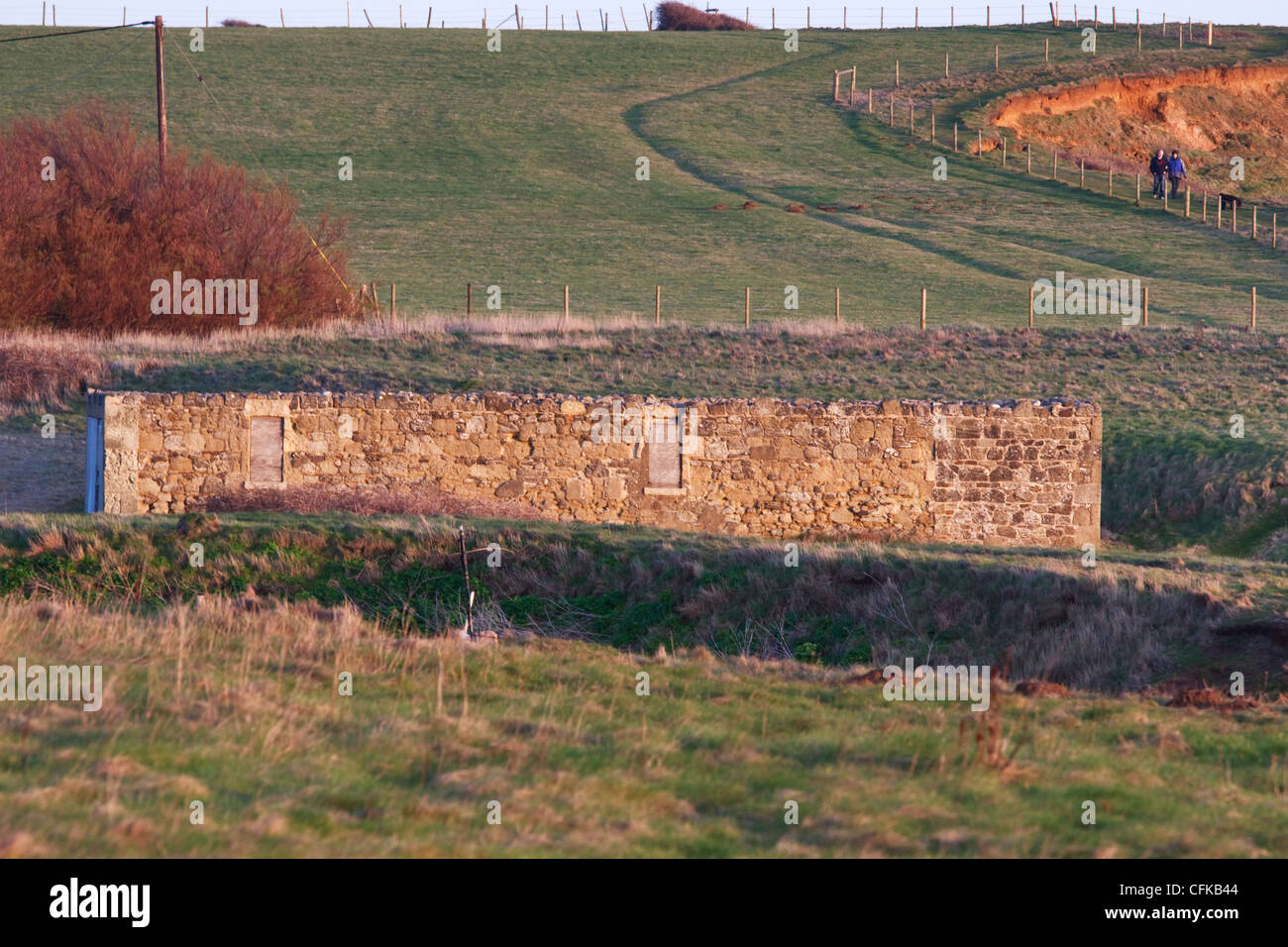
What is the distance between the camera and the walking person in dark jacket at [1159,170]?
55.3 meters

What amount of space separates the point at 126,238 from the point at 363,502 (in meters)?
18.0

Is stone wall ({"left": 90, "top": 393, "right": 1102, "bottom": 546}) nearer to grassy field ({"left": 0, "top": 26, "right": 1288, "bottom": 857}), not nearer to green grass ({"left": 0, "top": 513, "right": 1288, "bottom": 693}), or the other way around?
grassy field ({"left": 0, "top": 26, "right": 1288, "bottom": 857})

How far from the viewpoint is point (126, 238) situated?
31.7 m

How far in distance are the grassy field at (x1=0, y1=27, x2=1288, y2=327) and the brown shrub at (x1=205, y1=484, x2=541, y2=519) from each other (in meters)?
19.1

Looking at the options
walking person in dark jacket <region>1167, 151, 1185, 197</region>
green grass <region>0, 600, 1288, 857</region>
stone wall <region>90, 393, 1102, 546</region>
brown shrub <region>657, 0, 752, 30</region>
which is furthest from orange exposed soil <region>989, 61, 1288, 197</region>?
green grass <region>0, 600, 1288, 857</region>

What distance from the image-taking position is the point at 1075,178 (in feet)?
194

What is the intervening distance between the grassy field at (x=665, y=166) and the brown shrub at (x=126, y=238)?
5.63 meters

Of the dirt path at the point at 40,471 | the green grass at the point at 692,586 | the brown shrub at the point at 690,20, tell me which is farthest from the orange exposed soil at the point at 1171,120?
the green grass at the point at 692,586

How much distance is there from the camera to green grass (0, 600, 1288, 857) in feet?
20.2

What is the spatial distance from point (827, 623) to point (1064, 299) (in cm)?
2755

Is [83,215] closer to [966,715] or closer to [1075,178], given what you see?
[966,715]

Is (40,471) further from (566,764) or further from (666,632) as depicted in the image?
(566,764)

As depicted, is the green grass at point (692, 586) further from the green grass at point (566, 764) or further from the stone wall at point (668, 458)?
the green grass at point (566, 764)
